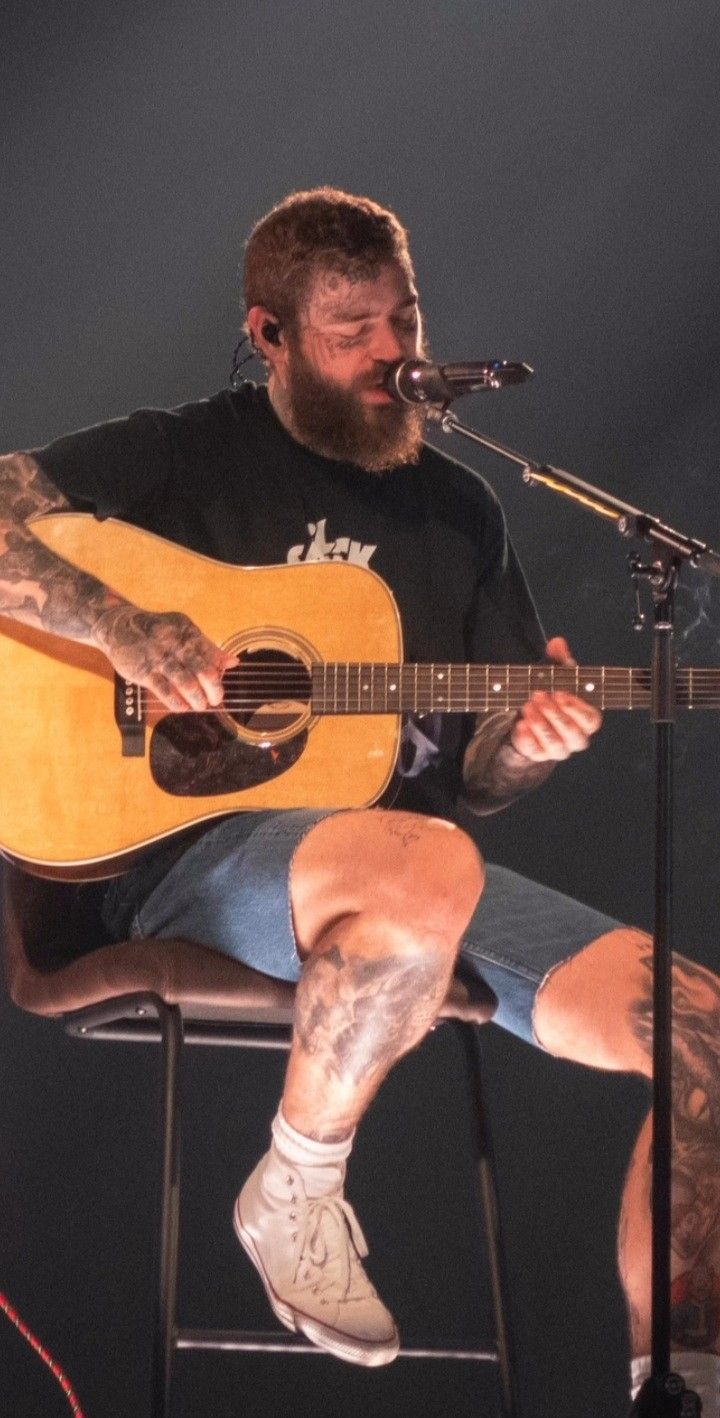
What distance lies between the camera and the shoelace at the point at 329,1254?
209 cm

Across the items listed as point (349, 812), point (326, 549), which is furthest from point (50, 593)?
point (349, 812)

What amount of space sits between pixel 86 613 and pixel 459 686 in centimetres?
51

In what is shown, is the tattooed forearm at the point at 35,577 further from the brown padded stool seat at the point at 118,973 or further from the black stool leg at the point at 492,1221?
the black stool leg at the point at 492,1221

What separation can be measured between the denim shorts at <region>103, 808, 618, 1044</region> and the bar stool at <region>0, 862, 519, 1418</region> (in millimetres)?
34

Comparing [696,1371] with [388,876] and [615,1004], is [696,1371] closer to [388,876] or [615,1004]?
[615,1004]

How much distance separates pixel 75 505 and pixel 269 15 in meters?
1.27

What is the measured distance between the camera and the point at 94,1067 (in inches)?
136

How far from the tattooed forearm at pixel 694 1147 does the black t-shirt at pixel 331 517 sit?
0.53 metres

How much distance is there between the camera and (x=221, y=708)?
98.3 inches

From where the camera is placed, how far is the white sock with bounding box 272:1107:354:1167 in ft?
7.03

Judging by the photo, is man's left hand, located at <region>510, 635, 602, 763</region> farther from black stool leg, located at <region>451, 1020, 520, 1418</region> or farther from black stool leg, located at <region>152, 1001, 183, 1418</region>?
black stool leg, located at <region>152, 1001, 183, 1418</region>

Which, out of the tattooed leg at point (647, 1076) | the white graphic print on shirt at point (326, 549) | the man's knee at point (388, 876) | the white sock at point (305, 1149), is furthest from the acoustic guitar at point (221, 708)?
the white sock at point (305, 1149)

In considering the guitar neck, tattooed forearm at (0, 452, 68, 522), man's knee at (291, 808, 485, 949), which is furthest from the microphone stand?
tattooed forearm at (0, 452, 68, 522)

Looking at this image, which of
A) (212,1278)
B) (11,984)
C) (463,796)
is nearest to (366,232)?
(463,796)
